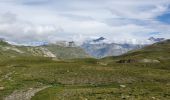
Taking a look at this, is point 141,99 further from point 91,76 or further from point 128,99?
point 91,76

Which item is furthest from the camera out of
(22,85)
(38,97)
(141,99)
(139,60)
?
(139,60)

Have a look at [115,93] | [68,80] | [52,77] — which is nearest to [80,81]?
[68,80]

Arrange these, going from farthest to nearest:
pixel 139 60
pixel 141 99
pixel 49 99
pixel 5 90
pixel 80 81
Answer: pixel 139 60 < pixel 80 81 < pixel 5 90 < pixel 49 99 < pixel 141 99

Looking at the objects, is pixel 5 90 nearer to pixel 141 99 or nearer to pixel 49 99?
pixel 49 99

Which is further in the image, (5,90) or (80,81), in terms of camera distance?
(80,81)

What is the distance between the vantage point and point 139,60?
16425cm

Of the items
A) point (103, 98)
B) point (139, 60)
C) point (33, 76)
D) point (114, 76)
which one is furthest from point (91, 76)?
point (139, 60)

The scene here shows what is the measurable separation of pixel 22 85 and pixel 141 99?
1423 inches

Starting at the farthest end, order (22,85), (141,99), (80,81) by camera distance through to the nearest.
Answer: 1. (80,81)
2. (22,85)
3. (141,99)

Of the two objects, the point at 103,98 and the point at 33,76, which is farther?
the point at 33,76

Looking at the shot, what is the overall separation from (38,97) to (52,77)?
108 feet

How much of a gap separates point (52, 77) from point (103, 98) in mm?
40506

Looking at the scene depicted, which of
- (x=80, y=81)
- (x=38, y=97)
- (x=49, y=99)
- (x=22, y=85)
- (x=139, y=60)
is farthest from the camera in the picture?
(x=139, y=60)

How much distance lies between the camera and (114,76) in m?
85.8
